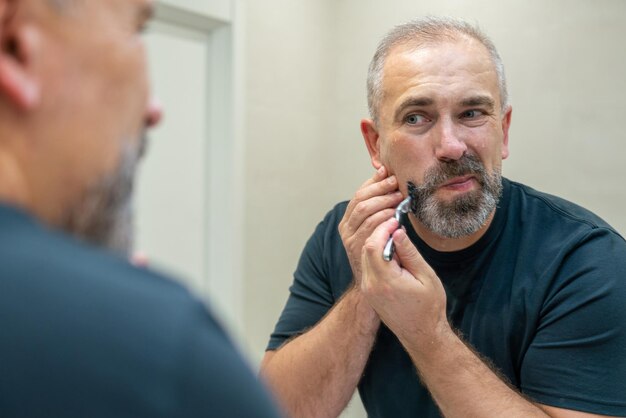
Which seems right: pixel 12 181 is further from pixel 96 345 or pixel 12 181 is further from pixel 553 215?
pixel 553 215

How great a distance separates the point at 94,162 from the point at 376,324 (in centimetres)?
77

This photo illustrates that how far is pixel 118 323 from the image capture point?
0.29m

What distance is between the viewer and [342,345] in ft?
3.53

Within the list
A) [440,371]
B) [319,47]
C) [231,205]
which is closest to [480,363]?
[440,371]

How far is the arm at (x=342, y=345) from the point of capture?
1.07m

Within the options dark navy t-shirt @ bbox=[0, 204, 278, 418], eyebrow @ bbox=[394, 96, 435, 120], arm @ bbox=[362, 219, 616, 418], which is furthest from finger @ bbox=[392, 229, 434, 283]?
dark navy t-shirt @ bbox=[0, 204, 278, 418]

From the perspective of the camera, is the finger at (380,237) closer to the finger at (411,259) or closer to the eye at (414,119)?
the finger at (411,259)

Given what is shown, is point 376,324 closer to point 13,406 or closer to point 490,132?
point 490,132

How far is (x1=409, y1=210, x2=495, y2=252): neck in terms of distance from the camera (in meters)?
1.07

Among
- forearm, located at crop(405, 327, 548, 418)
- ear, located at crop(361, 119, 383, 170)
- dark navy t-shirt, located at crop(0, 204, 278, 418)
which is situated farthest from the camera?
ear, located at crop(361, 119, 383, 170)

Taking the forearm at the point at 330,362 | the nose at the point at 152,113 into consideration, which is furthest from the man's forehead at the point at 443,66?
the nose at the point at 152,113

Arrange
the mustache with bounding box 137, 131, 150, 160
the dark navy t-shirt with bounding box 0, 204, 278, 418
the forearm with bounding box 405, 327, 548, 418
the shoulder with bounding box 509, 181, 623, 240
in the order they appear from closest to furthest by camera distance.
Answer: the dark navy t-shirt with bounding box 0, 204, 278, 418 → the mustache with bounding box 137, 131, 150, 160 → the forearm with bounding box 405, 327, 548, 418 → the shoulder with bounding box 509, 181, 623, 240

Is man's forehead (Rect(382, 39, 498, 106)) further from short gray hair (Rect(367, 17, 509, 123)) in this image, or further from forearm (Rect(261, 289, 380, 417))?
forearm (Rect(261, 289, 380, 417))

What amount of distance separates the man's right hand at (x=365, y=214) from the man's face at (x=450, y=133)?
0.03m
